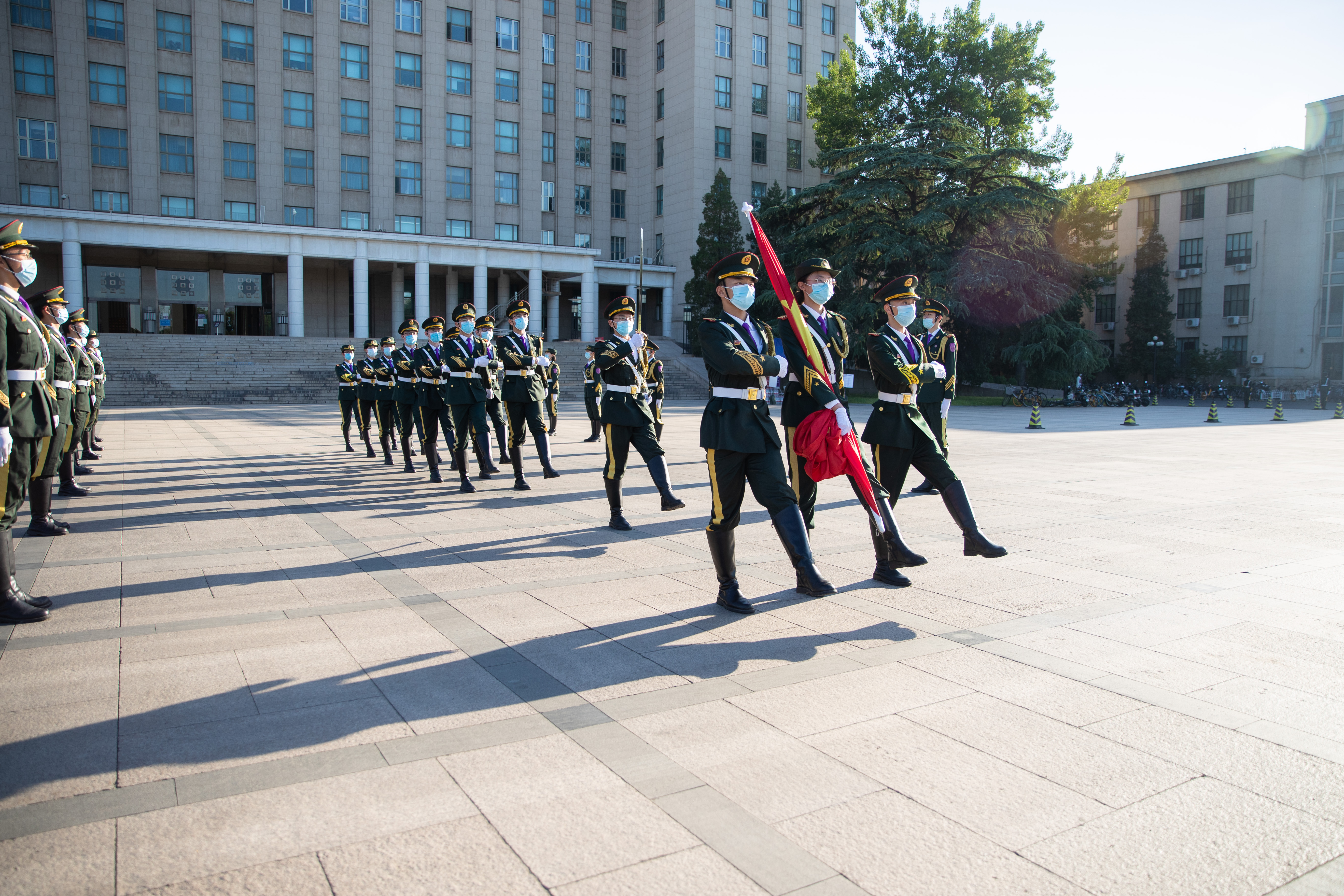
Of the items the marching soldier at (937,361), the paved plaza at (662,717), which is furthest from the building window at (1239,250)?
the paved plaza at (662,717)

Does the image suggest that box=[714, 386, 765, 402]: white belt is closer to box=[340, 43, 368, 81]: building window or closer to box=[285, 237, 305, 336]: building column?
box=[285, 237, 305, 336]: building column

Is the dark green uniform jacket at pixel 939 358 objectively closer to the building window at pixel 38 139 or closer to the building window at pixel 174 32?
the building window at pixel 38 139

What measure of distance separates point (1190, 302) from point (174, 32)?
5903 centimetres

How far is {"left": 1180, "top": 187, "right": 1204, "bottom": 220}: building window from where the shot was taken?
178 feet

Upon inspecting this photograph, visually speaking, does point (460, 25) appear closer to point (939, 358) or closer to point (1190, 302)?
point (1190, 302)

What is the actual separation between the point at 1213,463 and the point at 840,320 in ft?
39.1

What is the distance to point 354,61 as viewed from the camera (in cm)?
4781

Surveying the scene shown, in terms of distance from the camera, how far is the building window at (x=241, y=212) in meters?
45.5

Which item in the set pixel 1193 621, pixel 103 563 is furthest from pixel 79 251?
pixel 1193 621

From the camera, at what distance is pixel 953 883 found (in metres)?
2.58

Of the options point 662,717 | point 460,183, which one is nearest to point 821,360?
point 662,717

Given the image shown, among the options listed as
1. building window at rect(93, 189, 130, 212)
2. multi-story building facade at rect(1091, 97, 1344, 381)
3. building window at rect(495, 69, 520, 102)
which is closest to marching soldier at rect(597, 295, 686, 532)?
building window at rect(93, 189, 130, 212)

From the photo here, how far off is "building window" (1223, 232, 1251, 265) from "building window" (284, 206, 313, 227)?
52.2m

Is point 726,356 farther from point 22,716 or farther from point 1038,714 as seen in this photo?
point 22,716
